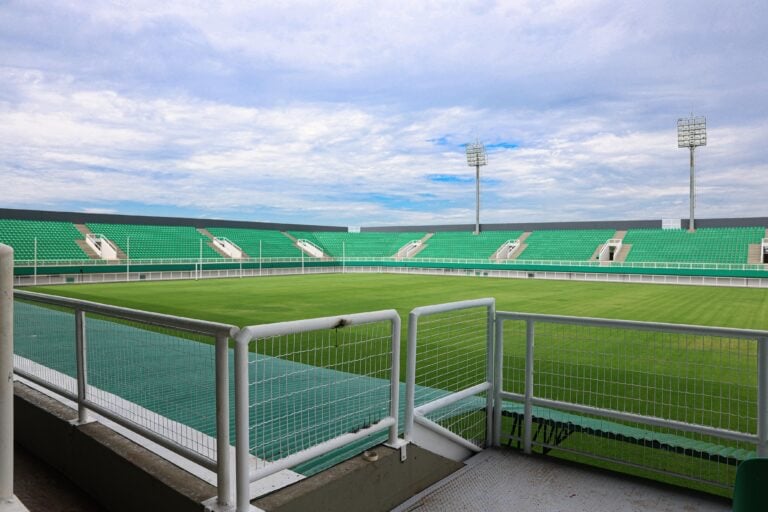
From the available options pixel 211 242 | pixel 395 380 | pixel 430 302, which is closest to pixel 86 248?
pixel 211 242

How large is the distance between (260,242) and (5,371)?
47.6 meters

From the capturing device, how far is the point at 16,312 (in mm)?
4898

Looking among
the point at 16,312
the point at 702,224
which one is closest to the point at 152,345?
the point at 16,312

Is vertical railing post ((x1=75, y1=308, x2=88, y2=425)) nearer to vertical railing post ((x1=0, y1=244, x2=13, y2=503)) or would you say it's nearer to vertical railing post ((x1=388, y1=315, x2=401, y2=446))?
vertical railing post ((x1=388, y1=315, x2=401, y2=446))

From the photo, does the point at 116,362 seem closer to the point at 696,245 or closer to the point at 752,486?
the point at 752,486

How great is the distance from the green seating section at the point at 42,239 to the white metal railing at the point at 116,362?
33631mm

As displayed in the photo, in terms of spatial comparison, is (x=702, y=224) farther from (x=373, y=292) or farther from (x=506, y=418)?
(x=506, y=418)

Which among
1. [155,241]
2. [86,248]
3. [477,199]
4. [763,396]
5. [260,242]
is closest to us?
[763,396]

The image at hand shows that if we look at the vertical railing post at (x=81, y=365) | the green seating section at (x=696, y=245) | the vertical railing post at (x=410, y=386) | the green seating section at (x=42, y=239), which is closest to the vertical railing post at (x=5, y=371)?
the vertical railing post at (x=410, y=386)

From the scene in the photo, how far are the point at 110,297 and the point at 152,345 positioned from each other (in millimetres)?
18914

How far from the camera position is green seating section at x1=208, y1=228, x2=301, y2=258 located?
47844mm

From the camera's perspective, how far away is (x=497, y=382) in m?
4.16

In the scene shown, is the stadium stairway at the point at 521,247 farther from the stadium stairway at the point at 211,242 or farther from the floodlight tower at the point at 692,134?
the stadium stairway at the point at 211,242

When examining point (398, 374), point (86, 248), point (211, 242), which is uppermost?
point (211, 242)
